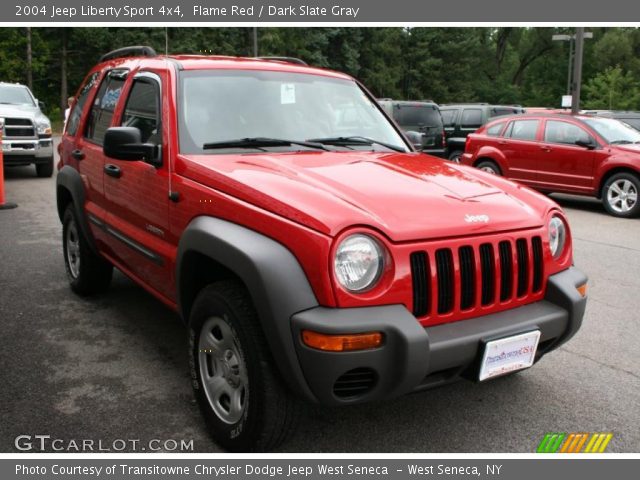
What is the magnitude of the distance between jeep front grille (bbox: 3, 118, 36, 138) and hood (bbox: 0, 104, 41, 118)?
0.11 meters

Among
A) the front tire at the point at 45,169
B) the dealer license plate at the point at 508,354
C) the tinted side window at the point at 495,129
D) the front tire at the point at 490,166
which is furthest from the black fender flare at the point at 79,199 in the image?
the front tire at the point at 45,169

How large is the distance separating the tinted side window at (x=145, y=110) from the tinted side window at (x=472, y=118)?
15.9 m

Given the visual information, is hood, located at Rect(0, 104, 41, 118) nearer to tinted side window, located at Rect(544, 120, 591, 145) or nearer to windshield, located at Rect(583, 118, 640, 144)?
tinted side window, located at Rect(544, 120, 591, 145)

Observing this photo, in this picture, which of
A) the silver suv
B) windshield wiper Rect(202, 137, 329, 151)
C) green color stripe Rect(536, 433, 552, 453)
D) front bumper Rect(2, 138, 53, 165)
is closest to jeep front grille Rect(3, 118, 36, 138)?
the silver suv

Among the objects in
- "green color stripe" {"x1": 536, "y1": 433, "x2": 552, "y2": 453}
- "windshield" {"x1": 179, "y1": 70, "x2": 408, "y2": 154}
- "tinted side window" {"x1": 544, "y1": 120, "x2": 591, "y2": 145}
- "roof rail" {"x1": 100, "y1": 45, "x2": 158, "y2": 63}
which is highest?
"roof rail" {"x1": 100, "y1": 45, "x2": 158, "y2": 63}

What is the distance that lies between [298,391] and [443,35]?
6584 centimetres

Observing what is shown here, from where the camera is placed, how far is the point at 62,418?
11.2ft

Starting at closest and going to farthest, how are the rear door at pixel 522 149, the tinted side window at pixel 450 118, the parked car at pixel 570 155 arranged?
the parked car at pixel 570 155, the rear door at pixel 522 149, the tinted side window at pixel 450 118

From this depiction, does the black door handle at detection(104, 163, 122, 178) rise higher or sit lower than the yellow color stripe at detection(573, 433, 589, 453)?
higher

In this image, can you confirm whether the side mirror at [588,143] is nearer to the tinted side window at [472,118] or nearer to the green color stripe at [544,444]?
the tinted side window at [472,118]

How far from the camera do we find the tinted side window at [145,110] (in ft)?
12.8

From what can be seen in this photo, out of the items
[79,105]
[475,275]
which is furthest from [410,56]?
[475,275]

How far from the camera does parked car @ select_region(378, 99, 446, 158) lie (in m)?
16.4
